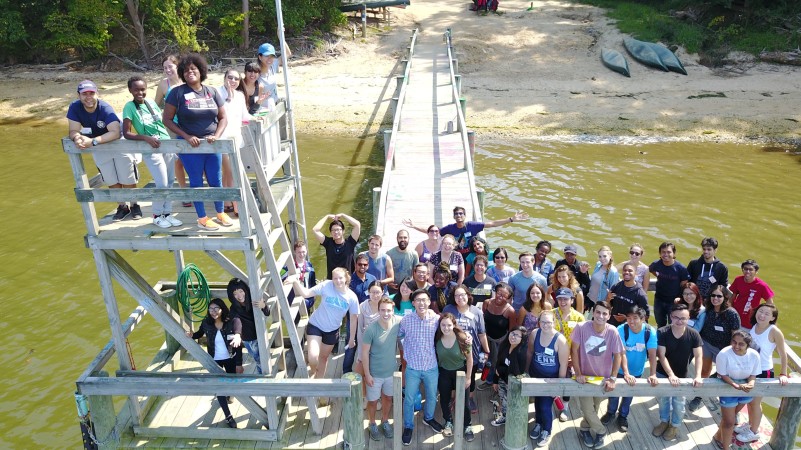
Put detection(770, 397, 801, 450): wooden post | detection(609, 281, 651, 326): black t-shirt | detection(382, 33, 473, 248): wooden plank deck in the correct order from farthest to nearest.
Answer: detection(382, 33, 473, 248): wooden plank deck → detection(609, 281, 651, 326): black t-shirt → detection(770, 397, 801, 450): wooden post

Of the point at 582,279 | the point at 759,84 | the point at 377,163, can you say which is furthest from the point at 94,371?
the point at 759,84

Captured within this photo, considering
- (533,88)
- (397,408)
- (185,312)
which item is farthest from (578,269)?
(533,88)

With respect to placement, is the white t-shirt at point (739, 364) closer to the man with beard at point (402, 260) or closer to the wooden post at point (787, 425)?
the wooden post at point (787, 425)

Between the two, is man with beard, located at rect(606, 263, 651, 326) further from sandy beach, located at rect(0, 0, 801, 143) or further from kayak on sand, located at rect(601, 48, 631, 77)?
kayak on sand, located at rect(601, 48, 631, 77)

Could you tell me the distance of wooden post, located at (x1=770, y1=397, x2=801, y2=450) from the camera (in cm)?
700

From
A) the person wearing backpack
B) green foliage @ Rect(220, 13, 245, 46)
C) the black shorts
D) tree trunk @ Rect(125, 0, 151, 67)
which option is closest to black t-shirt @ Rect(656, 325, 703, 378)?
the person wearing backpack

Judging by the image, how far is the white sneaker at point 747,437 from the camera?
7.21 metres

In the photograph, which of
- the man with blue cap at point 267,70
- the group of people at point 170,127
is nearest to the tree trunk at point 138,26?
the man with blue cap at point 267,70

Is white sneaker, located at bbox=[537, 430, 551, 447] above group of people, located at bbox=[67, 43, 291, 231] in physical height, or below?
below

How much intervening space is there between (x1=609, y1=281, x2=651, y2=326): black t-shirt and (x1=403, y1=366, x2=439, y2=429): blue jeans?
8.59 ft

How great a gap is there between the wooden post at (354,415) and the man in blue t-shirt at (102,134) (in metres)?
3.03

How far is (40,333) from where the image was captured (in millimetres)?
11258

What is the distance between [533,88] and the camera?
84.4 feet

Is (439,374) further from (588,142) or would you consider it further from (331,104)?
(331,104)
